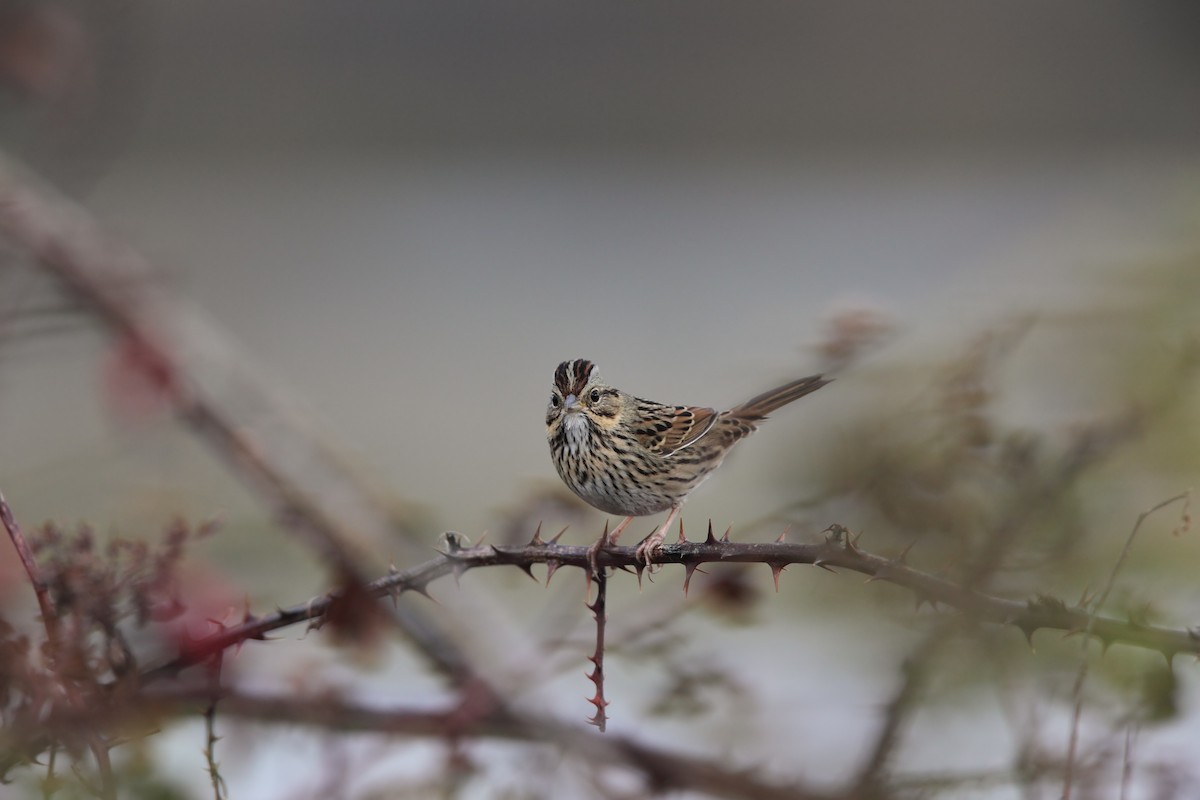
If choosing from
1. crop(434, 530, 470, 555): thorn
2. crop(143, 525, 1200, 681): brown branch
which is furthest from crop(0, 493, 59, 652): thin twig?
crop(434, 530, 470, 555): thorn

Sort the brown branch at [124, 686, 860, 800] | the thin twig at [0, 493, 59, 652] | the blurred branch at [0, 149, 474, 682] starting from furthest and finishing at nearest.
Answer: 1. the blurred branch at [0, 149, 474, 682]
2. the brown branch at [124, 686, 860, 800]
3. the thin twig at [0, 493, 59, 652]

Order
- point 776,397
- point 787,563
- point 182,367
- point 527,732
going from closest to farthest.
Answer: point 787,563, point 527,732, point 776,397, point 182,367

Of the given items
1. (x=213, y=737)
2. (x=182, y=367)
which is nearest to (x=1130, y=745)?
(x=213, y=737)

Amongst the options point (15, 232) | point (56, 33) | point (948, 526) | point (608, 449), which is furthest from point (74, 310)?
point (56, 33)

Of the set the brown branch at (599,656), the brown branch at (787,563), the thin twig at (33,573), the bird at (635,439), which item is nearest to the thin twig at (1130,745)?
the brown branch at (787,563)

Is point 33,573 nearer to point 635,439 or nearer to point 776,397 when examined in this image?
point 635,439

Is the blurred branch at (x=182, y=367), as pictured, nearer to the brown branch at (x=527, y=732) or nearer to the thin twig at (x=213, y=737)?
the brown branch at (x=527, y=732)

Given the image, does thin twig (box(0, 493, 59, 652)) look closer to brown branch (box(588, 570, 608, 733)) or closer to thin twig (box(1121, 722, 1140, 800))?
brown branch (box(588, 570, 608, 733))

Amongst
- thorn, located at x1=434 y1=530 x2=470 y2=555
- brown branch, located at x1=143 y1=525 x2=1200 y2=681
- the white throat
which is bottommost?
brown branch, located at x1=143 y1=525 x2=1200 y2=681
